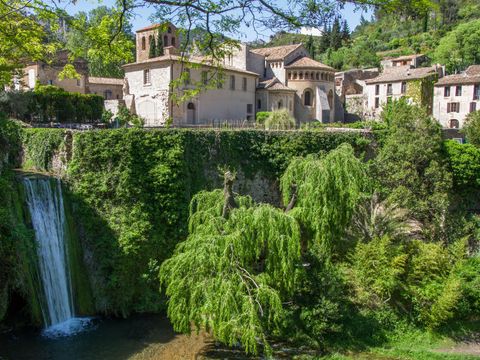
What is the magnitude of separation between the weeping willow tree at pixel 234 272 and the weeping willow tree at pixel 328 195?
2.49 meters

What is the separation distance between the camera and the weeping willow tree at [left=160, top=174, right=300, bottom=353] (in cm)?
1203

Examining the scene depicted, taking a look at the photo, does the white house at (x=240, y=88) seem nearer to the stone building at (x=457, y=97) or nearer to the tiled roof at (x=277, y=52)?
the tiled roof at (x=277, y=52)

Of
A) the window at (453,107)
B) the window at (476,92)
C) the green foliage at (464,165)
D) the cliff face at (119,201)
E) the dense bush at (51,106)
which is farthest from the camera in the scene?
the window at (453,107)

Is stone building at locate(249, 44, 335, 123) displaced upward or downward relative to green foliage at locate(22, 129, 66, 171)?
upward

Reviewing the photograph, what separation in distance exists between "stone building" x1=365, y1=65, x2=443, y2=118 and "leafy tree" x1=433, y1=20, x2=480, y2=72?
59.2ft

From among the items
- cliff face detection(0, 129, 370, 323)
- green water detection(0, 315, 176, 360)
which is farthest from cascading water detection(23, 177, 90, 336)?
green water detection(0, 315, 176, 360)

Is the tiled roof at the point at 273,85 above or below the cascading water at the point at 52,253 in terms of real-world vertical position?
above

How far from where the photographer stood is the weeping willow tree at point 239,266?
12.1 metres

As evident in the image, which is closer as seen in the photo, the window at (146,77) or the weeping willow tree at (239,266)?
the weeping willow tree at (239,266)

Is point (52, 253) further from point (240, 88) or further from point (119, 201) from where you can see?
point (240, 88)

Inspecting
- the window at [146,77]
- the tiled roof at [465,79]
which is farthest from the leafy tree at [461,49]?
the window at [146,77]

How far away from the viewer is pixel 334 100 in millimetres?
47500

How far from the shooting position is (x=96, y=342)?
1475cm

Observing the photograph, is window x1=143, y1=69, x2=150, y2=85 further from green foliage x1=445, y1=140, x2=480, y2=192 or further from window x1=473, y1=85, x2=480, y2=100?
window x1=473, y1=85, x2=480, y2=100
